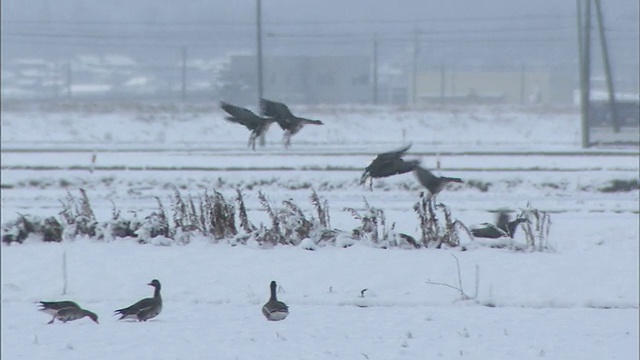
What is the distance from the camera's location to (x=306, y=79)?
74500mm

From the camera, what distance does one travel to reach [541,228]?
15953mm

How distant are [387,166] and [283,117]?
85 centimetres

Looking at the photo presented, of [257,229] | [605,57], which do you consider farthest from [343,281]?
[605,57]

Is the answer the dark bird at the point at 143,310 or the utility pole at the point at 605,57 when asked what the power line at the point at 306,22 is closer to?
the utility pole at the point at 605,57

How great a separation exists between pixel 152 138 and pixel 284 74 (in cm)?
2282

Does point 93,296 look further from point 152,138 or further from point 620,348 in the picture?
point 152,138

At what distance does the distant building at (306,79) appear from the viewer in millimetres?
59031

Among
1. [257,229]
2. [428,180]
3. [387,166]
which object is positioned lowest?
[257,229]

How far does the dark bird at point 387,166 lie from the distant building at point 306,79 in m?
46.9

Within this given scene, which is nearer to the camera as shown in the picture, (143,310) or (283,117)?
(283,117)

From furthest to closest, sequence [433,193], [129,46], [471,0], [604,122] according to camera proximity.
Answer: [129,46] < [471,0] < [604,122] < [433,193]

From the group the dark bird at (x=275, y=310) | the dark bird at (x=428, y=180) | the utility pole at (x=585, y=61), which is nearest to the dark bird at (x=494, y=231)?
the dark bird at (x=275, y=310)

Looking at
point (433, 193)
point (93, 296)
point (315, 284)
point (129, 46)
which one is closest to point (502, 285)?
point (315, 284)

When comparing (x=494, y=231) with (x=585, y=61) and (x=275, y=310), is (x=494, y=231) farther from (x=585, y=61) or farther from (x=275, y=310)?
(x=585, y=61)
